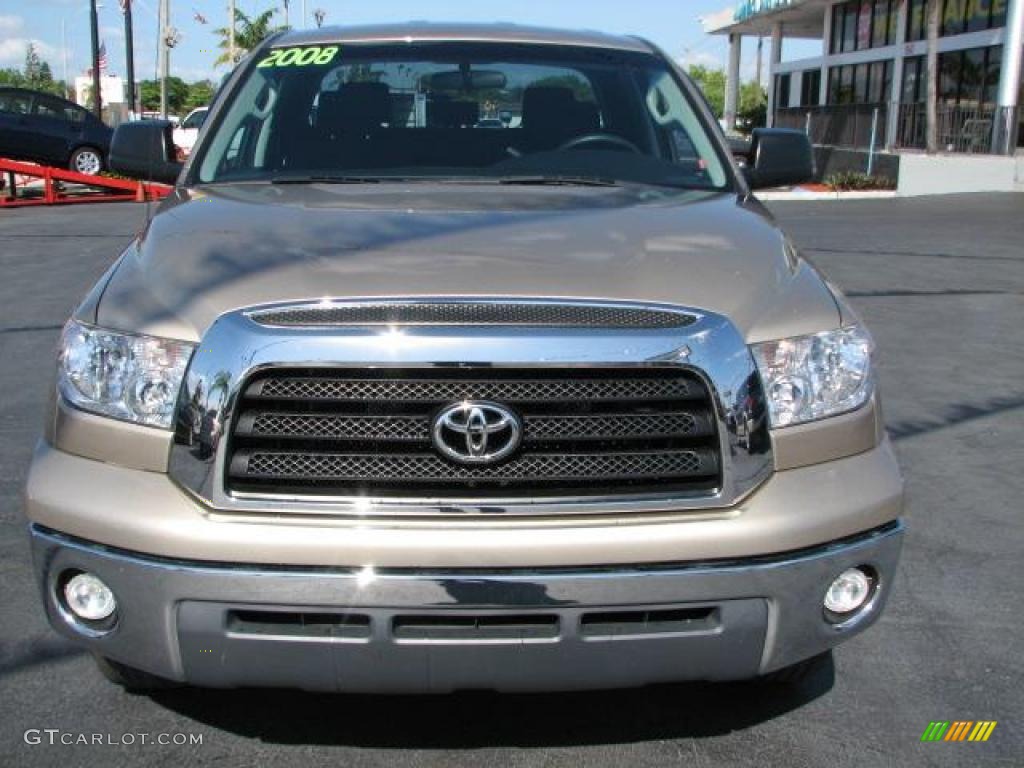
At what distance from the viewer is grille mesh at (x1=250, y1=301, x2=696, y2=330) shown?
98.4 inches

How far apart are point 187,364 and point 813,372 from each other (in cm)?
146

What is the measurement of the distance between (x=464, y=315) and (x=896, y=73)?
3518cm

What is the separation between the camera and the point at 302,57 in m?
4.47

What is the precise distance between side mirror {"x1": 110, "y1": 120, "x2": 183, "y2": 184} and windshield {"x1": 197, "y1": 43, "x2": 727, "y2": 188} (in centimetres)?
42

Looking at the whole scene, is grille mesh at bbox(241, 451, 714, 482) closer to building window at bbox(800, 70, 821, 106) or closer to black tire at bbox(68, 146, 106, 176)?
black tire at bbox(68, 146, 106, 176)

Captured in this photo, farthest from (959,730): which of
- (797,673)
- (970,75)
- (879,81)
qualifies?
(879,81)

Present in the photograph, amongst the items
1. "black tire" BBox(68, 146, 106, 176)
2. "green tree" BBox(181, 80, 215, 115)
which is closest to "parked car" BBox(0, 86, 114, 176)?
"black tire" BBox(68, 146, 106, 176)

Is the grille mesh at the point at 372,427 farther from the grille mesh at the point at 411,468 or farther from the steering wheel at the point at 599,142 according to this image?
the steering wheel at the point at 599,142

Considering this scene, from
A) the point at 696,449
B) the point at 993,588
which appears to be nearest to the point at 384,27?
the point at 696,449

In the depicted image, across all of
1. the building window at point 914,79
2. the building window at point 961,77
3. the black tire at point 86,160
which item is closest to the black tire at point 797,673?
the black tire at point 86,160

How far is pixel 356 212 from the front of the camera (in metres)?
3.27

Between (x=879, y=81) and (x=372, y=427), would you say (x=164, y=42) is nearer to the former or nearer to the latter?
(x=879, y=81)

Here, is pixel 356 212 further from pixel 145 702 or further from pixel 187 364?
pixel 145 702

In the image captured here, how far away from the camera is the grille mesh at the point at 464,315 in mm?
2500
